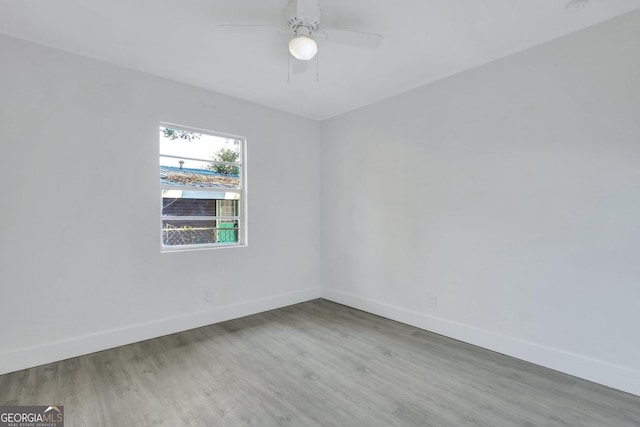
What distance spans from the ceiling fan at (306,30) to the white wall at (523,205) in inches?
57.3

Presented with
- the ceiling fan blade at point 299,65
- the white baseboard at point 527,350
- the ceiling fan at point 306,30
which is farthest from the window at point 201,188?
the white baseboard at point 527,350

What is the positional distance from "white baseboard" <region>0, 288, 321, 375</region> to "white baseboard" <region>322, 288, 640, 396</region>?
5.13 feet

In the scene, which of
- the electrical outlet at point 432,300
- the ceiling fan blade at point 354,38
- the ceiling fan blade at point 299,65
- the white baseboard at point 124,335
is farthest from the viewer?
the electrical outlet at point 432,300

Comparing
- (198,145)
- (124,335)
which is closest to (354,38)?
(198,145)

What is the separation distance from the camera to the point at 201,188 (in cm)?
339

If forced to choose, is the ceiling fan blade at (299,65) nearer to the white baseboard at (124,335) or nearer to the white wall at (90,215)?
the white wall at (90,215)

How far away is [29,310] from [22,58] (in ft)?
6.75

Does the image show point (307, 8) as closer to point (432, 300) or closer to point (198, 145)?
point (198, 145)

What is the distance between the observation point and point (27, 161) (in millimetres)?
2406

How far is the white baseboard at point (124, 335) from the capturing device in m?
2.36

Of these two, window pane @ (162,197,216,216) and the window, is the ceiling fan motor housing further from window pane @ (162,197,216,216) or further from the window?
window pane @ (162,197,216,216)

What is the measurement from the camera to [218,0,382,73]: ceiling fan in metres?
1.86

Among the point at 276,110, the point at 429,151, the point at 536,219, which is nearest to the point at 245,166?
the point at 276,110

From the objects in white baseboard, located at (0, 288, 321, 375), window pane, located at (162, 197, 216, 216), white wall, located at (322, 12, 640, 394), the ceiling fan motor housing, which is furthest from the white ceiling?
white baseboard, located at (0, 288, 321, 375)
